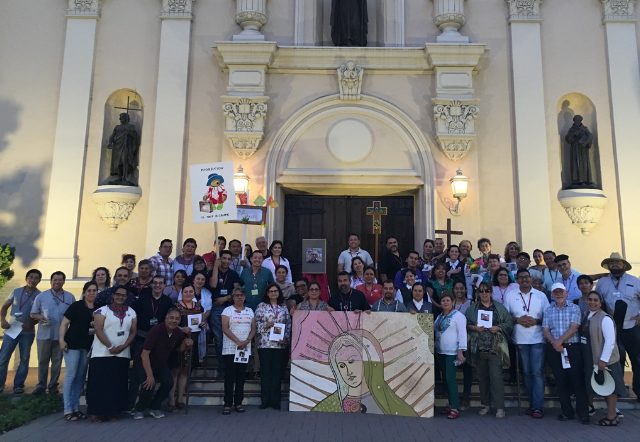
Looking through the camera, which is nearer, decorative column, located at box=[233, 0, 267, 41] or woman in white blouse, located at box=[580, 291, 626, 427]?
woman in white blouse, located at box=[580, 291, 626, 427]

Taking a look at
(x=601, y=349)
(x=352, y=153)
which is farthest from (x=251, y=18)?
(x=601, y=349)

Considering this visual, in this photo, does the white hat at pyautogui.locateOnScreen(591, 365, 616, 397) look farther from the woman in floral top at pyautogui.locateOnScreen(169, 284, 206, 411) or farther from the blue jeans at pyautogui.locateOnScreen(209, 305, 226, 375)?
the woman in floral top at pyautogui.locateOnScreen(169, 284, 206, 411)

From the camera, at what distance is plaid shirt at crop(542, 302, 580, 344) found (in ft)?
21.7

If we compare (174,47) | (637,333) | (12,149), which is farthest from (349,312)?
(12,149)

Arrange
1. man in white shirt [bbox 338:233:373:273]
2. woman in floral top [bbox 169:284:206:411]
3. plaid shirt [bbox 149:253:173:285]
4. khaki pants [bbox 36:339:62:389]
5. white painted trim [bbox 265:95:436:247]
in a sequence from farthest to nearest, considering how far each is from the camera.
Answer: white painted trim [bbox 265:95:436:247]
man in white shirt [bbox 338:233:373:273]
plaid shirt [bbox 149:253:173:285]
khaki pants [bbox 36:339:62:389]
woman in floral top [bbox 169:284:206:411]

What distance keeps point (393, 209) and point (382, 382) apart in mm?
5236

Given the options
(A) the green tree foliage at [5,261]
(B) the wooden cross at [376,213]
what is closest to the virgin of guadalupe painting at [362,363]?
(B) the wooden cross at [376,213]

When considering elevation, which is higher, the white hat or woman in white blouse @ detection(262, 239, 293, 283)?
woman in white blouse @ detection(262, 239, 293, 283)

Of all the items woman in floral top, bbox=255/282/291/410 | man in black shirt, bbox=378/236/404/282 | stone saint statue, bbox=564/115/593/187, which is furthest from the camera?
stone saint statue, bbox=564/115/593/187

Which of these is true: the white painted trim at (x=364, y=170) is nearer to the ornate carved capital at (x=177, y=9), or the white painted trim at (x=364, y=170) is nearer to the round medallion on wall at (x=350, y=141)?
the round medallion on wall at (x=350, y=141)

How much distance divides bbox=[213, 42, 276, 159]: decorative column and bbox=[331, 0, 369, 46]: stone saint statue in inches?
60.4

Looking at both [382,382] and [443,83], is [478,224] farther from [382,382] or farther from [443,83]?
[382,382]

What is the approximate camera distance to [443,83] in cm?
1075

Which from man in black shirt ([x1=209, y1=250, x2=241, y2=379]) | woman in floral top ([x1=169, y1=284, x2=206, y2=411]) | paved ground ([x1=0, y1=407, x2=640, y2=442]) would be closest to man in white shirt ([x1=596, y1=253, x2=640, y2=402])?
paved ground ([x1=0, y1=407, x2=640, y2=442])
